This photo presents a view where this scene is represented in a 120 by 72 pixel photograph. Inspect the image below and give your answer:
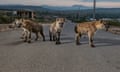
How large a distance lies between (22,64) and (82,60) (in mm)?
2257

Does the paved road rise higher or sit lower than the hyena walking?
lower

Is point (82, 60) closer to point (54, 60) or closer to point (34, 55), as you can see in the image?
point (54, 60)

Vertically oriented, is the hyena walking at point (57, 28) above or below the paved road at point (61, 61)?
above

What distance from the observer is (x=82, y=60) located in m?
13.5

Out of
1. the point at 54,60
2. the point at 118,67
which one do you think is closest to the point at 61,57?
the point at 54,60

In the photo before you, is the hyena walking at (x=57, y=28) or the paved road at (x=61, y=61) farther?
the hyena walking at (x=57, y=28)

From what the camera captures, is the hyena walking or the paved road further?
the hyena walking

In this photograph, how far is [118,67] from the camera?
39.0 ft

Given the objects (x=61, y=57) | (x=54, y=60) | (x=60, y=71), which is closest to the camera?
(x=60, y=71)

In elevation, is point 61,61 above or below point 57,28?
below

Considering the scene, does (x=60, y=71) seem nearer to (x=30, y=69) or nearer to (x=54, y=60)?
(x=30, y=69)

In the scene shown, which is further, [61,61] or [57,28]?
[57,28]

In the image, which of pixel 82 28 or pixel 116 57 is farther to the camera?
pixel 82 28

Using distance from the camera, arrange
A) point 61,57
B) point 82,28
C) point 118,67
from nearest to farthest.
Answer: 1. point 118,67
2. point 61,57
3. point 82,28
